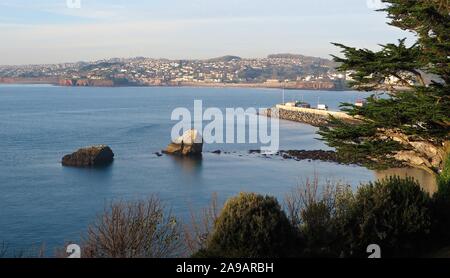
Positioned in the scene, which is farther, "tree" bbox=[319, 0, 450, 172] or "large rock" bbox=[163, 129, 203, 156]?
"large rock" bbox=[163, 129, 203, 156]

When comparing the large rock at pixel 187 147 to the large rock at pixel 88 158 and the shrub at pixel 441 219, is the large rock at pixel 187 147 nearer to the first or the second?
the large rock at pixel 88 158

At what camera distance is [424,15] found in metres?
11.3

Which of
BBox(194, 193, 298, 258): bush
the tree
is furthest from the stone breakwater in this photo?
BBox(194, 193, 298, 258): bush

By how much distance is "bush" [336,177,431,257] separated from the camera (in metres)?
9.78

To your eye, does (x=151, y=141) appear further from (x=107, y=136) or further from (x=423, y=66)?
(x=423, y=66)

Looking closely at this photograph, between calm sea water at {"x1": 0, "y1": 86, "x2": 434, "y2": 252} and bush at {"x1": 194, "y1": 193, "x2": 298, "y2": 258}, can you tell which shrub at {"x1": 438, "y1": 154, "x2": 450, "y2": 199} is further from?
calm sea water at {"x1": 0, "y1": 86, "x2": 434, "y2": 252}

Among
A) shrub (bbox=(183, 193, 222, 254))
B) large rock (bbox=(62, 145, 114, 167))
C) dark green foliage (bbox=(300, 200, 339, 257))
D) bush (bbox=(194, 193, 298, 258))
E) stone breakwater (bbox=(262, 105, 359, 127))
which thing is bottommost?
stone breakwater (bbox=(262, 105, 359, 127))

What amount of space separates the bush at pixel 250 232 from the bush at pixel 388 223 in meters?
1.17

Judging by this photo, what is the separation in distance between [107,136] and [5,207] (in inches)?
1186

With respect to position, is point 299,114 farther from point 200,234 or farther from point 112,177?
point 200,234

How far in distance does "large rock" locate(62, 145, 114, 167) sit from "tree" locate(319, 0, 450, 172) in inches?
1267

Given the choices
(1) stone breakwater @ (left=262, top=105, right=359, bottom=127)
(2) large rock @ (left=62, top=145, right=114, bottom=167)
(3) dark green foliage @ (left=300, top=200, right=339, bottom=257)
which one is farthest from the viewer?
(1) stone breakwater @ (left=262, top=105, right=359, bottom=127)

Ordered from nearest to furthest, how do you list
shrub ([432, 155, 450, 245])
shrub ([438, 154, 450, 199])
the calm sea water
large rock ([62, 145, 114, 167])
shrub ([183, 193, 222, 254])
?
1. shrub ([432, 155, 450, 245])
2. shrub ([438, 154, 450, 199])
3. shrub ([183, 193, 222, 254])
4. the calm sea water
5. large rock ([62, 145, 114, 167])
